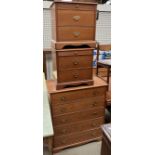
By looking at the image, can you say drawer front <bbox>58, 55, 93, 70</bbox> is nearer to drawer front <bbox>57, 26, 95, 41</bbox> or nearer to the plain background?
drawer front <bbox>57, 26, 95, 41</bbox>

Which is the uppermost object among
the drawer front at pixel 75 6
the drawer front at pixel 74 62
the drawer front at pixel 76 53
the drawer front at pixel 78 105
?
the drawer front at pixel 75 6

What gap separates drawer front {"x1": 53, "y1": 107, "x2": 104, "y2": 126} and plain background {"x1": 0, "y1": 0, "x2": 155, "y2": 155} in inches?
50.2

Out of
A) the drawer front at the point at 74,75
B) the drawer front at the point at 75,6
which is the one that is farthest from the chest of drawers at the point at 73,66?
the drawer front at the point at 75,6

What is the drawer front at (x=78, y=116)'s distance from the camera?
1.89 metres

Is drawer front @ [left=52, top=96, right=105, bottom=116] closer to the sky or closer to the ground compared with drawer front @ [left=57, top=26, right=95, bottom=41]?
closer to the ground

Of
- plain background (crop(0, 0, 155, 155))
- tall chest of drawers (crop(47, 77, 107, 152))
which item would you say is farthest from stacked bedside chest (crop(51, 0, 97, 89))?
plain background (crop(0, 0, 155, 155))

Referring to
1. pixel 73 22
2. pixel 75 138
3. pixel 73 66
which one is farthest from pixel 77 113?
pixel 73 22

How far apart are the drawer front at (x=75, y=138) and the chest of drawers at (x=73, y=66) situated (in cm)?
61

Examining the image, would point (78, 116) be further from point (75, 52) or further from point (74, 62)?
point (75, 52)

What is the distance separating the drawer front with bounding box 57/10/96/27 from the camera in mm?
1604

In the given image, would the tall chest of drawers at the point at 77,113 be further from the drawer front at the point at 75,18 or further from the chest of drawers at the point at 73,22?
the drawer front at the point at 75,18

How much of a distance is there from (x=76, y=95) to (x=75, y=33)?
2.16 feet

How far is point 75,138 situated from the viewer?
2.04 meters
